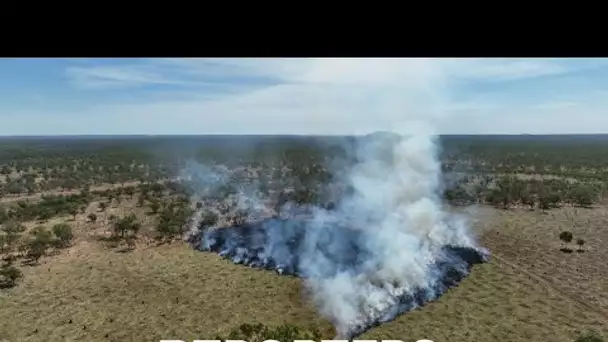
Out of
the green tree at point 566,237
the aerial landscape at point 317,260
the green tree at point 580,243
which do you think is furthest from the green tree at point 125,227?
the green tree at point 580,243

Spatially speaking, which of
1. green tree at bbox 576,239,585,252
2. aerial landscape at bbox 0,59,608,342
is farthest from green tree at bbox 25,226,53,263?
green tree at bbox 576,239,585,252

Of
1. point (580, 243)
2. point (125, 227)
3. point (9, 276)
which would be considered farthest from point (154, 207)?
point (580, 243)

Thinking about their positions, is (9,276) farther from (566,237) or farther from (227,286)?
(566,237)

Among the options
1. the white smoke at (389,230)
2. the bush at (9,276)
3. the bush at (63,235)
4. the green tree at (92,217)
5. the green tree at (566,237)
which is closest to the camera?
the white smoke at (389,230)

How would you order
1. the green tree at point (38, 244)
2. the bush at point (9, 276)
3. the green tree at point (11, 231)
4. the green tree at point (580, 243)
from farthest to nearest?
the green tree at point (11, 231), the green tree at point (580, 243), the green tree at point (38, 244), the bush at point (9, 276)

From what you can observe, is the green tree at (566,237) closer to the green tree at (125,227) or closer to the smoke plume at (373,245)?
the smoke plume at (373,245)

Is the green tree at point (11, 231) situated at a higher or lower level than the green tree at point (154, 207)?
lower
